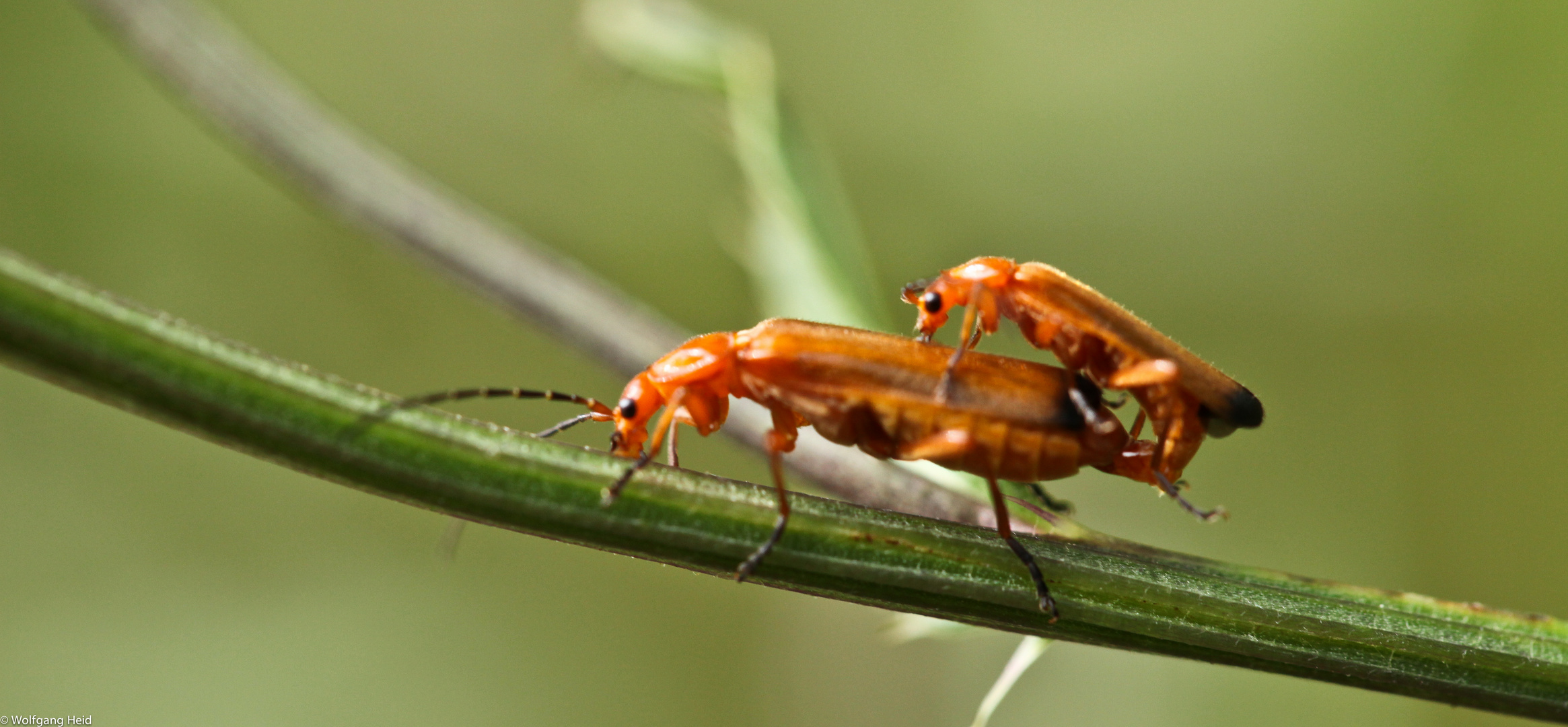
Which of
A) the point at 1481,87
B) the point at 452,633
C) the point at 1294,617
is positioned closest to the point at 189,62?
the point at 1294,617

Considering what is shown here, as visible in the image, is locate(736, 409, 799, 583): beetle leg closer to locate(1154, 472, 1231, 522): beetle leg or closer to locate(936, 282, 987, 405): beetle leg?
locate(936, 282, 987, 405): beetle leg

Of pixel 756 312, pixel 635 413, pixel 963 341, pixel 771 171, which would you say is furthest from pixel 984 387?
pixel 756 312

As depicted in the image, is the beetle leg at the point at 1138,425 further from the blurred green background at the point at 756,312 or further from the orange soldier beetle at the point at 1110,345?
the blurred green background at the point at 756,312

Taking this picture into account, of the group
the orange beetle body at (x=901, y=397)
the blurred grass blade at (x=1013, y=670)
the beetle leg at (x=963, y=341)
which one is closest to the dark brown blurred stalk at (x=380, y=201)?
the orange beetle body at (x=901, y=397)

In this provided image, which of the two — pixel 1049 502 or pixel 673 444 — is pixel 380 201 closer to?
pixel 673 444

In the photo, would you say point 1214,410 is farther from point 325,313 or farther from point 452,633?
point 325,313

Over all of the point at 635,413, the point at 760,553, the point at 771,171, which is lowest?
the point at 760,553
